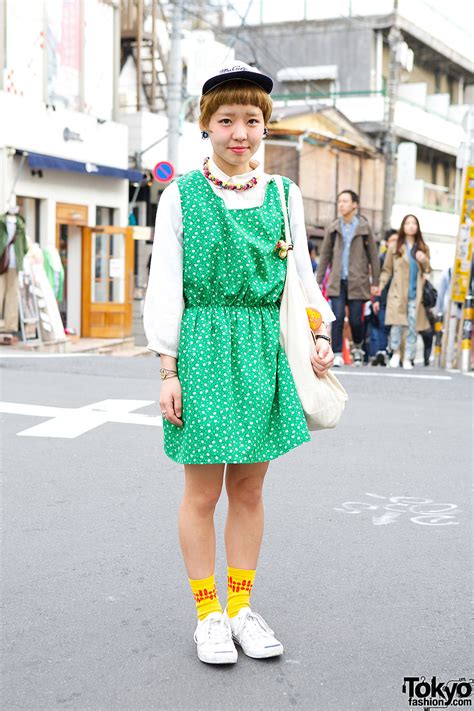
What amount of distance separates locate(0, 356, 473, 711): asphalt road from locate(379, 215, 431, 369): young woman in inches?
203

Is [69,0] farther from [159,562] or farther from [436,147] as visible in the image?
[436,147]

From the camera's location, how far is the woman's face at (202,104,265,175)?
3.23 m

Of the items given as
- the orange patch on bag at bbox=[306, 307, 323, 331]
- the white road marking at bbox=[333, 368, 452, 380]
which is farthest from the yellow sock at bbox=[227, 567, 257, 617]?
the white road marking at bbox=[333, 368, 452, 380]

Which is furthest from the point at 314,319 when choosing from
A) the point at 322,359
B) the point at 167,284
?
the point at 167,284

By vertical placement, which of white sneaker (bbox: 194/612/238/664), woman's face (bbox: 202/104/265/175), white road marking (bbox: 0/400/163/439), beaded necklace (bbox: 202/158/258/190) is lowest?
white sneaker (bbox: 194/612/238/664)

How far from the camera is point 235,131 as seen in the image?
3221 millimetres

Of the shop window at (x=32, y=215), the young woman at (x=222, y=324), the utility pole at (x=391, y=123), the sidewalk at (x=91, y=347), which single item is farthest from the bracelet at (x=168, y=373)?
the utility pole at (x=391, y=123)

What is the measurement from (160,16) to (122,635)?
26.9 meters

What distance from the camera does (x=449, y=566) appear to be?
430 centimetres

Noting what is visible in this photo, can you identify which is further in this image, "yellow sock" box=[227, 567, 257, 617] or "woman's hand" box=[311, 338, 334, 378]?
"yellow sock" box=[227, 567, 257, 617]

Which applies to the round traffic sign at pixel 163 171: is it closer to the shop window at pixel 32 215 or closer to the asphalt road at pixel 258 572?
the shop window at pixel 32 215

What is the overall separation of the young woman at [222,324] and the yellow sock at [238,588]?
115mm

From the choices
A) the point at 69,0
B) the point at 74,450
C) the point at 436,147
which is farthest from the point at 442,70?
the point at 74,450

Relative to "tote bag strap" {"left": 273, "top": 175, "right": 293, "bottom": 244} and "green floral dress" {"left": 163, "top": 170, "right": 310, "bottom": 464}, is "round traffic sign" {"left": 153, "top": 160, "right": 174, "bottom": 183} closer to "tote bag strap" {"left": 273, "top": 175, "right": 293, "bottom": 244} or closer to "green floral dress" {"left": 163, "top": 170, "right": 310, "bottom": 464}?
"tote bag strap" {"left": 273, "top": 175, "right": 293, "bottom": 244}
